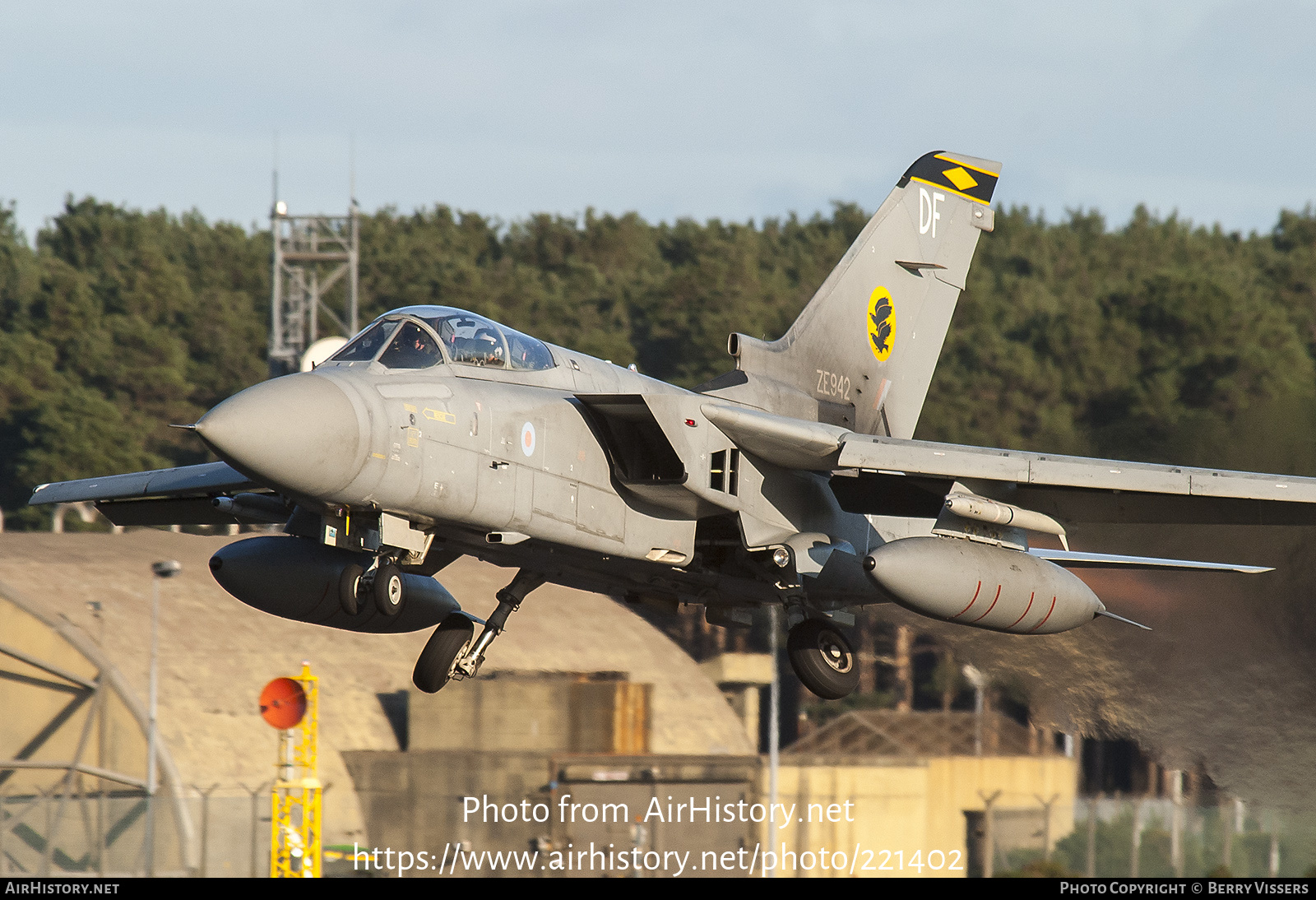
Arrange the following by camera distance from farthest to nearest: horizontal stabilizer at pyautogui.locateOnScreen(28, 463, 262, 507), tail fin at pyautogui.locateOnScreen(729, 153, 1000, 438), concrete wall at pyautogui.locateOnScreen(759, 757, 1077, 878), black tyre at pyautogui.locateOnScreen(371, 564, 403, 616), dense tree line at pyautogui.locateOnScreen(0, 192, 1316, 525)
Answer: dense tree line at pyautogui.locateOnScreen(0, 192, 1316, 525) → concrete wall at pyautogui.locateOnScreen(759, 757, 1077, 878) → tail fin at pyautogui.locateOnScreen(729, 153, 1000, 438) → horizontal stabilizer at pyautogui.locateOnScreen(28, 463, 262, 507) → black tyre at pyautogui.locateOnScreen(371, 564, 403, 616)

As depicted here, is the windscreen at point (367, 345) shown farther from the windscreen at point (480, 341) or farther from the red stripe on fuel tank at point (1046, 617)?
the red stripe on fuel tank at point (1046, 617)

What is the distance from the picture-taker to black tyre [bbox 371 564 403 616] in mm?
12516

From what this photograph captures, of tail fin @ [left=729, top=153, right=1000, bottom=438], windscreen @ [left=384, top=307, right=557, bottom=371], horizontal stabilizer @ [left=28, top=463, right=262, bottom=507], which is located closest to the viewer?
windscreen @ [left=384, top=307, right=557, bottom=371]

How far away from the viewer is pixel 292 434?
36.8 feet

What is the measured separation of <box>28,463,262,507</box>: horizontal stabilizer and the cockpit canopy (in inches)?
132

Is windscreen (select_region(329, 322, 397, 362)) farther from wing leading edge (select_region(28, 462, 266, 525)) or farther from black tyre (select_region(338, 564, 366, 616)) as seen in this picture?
wing leading edge (select_region(28, 462, 266, 525))

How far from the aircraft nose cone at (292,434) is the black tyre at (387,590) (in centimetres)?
115

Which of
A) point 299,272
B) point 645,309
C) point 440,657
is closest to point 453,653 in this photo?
point 440,657

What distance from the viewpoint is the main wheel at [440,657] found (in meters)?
14.3

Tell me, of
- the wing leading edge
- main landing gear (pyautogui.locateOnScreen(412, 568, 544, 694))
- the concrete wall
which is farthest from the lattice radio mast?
main landing gear (pyautogui.locateOnScreen(412, 568, 544, 694))

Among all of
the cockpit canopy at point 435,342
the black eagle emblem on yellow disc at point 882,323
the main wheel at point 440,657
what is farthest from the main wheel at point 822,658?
Answer: the cockpit canopy at point 435,342

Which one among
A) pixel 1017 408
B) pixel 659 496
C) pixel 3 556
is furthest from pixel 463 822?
pixel 1017 408

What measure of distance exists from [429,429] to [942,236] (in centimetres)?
854

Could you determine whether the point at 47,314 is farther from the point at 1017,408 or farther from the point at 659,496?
the point at 659,496
